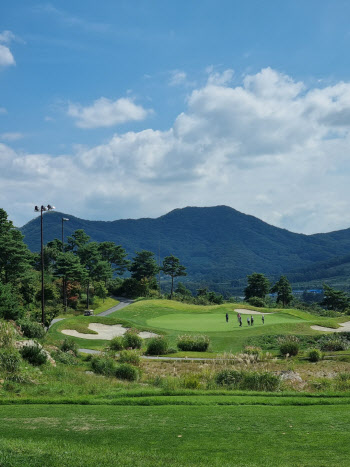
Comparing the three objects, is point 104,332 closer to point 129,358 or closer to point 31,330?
point 31,330

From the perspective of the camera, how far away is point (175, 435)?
8445 mm

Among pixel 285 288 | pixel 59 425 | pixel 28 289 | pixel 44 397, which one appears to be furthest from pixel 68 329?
pixel 285 288

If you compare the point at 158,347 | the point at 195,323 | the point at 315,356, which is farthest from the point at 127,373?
the point at 195,323

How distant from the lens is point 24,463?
21.6 feet

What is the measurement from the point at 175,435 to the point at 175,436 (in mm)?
63

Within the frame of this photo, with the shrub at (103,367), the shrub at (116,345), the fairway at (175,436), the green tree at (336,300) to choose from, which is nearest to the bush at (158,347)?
the shrub at (116,345)

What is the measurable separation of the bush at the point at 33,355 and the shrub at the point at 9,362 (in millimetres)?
1258

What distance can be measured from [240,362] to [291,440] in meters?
14.3

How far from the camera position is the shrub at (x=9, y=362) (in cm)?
1553

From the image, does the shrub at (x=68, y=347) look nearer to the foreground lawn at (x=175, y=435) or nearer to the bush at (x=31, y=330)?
the bush at (x=31, y=330)

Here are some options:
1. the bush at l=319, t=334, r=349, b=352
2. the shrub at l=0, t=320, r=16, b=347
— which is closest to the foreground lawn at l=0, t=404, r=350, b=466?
the shrub at l=0, t=320, r=16, b=347

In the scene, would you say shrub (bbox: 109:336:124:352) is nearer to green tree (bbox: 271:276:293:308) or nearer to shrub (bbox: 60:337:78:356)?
shrub (bbox: 60:337:78:356)

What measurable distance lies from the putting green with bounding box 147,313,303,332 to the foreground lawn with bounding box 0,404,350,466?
27.3 meters

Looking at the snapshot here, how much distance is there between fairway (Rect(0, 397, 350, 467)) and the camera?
6977 millimetres
